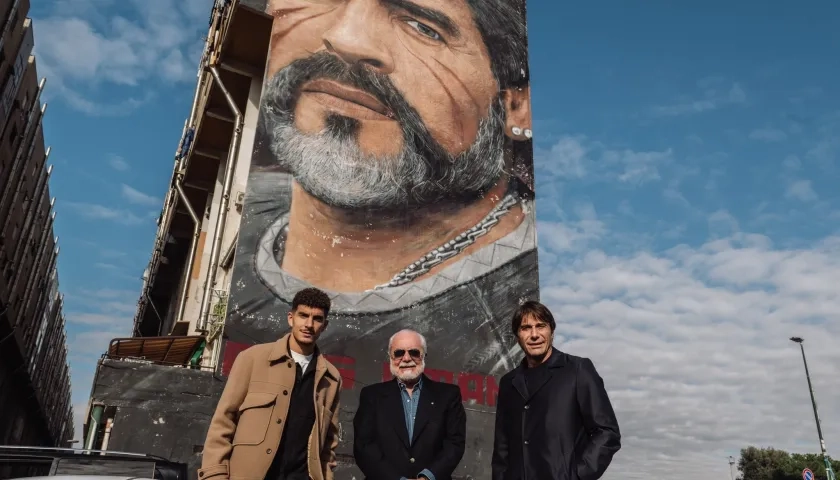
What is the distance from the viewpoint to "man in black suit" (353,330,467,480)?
12.7 ft

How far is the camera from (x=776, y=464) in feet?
178

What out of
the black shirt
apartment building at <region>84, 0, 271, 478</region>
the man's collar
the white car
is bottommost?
the white car

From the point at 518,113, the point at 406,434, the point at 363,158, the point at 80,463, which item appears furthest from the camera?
the point at 518,113

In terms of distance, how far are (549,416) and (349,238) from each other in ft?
37.2

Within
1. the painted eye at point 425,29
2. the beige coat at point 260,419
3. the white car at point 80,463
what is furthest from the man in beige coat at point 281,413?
the painted eye at point 425,29

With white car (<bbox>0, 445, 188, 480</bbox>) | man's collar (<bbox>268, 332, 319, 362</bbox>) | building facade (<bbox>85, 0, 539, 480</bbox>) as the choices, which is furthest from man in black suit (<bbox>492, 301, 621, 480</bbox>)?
building facade (<bbox>85, 0, 539, 480</bbox>)

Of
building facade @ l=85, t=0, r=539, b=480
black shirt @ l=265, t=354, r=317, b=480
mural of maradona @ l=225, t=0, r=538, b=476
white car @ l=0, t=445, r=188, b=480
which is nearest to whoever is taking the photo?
black shirt @ l=265, t=354, r=317, b=480

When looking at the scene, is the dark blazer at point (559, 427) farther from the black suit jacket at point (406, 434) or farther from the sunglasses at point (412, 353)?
the sunglasses at point (412, 353)

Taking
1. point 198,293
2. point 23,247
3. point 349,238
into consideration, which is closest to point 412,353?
point 349,238

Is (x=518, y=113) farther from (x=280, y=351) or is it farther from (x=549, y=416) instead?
(x=280, y=351)

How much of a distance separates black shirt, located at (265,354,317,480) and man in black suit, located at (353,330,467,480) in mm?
Result: 390

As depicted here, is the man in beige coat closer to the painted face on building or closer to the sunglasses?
the sunglasses

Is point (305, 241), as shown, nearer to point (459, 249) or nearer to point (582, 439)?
point (459, 249)

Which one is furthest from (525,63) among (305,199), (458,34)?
(305,199)
